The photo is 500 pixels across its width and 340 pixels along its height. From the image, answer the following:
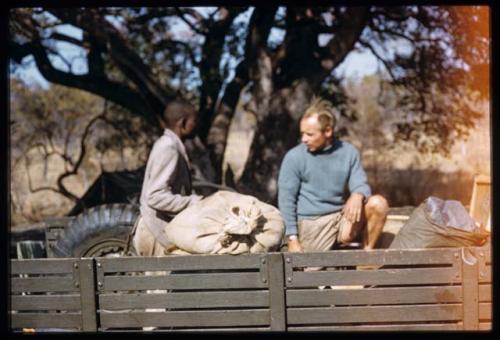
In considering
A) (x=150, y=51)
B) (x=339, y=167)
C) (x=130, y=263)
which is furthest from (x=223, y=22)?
(x=130, y=263)

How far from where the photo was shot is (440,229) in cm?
375

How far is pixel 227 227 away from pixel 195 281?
1.19ft

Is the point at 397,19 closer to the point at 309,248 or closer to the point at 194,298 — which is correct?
the point at 309,248

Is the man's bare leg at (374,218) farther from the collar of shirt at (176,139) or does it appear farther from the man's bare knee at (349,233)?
the collar of shirt at (176,139)

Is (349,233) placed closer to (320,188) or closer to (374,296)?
(320,188)

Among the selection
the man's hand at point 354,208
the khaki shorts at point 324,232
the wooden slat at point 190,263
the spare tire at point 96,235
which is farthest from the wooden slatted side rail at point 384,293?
the spare tire at point 96,235

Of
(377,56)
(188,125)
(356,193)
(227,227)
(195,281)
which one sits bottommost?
(195,281)

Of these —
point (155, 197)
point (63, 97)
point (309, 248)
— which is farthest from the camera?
point (63, 97)

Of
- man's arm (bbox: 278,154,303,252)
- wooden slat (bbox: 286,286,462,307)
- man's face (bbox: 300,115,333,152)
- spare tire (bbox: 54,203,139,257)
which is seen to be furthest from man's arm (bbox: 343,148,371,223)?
spare tire (bbox: 54,203,139,257)

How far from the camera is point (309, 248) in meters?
4.38

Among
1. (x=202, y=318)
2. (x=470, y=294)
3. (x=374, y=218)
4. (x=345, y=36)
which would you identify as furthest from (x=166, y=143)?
(x=345, y=36)

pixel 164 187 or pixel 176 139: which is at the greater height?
pixel 176 139
